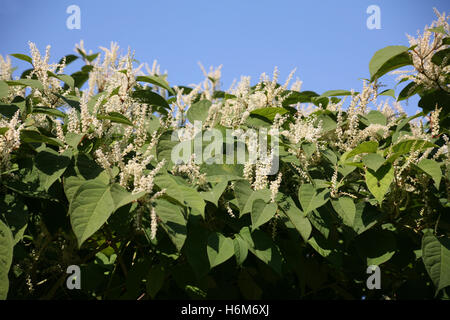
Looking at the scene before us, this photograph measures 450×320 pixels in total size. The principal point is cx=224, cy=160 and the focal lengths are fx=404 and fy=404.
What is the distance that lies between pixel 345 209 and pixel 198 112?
3.30ft

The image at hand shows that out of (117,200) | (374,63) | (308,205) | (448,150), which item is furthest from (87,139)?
(448,150)

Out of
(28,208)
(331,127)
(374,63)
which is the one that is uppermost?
(374,63)

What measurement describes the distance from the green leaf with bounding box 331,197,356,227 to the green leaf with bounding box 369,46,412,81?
874 mm

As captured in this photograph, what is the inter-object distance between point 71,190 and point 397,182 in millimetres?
1563

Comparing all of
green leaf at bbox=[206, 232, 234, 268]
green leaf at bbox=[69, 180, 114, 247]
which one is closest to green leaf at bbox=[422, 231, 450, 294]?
green leaf at bbox=[206, 232, 234, 268]

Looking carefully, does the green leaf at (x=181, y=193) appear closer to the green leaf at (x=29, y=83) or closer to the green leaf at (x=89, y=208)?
the green leaf at (x=89, y=208)

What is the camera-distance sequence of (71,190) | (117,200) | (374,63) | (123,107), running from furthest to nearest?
1. (374,63)
2. (123,107)
3. (71,190)
4. (117,200)

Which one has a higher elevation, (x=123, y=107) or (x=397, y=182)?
(x=123, y=107)

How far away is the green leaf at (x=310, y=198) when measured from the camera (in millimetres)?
1844

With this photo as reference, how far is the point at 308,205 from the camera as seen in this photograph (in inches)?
74.0

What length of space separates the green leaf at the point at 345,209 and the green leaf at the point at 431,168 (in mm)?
392

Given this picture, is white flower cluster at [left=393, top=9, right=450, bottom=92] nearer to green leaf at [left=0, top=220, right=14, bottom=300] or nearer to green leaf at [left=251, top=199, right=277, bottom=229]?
green leaf at [left=251, top=199, right=277, bottom=229]

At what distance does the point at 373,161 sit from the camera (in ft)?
6.31

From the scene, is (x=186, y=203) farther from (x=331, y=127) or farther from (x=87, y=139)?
(x=331, y=127)
